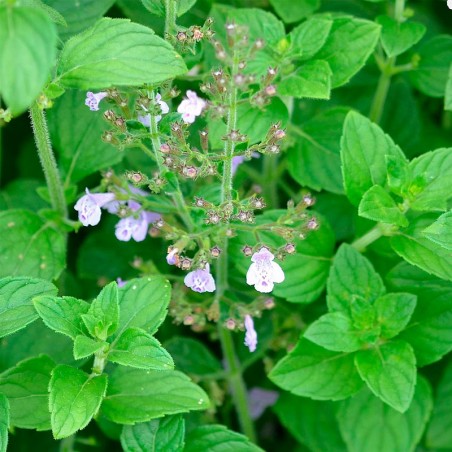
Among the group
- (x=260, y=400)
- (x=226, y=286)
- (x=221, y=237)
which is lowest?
(x=260, y=400)

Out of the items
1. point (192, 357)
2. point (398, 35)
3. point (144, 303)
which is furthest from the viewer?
point (192, 357)

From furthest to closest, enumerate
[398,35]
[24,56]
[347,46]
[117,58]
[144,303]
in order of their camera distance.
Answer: [398,35] < [347,46] < [144,303] < [117,58] < [24,56]

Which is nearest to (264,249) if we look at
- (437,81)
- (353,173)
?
(353,173)

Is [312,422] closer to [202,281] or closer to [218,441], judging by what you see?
[218,441]

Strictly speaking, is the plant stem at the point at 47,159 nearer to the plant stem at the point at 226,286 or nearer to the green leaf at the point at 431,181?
the plant stem at the point at 226,286

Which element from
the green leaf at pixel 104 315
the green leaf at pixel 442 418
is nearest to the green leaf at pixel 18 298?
the green leaf at pixel 104 315

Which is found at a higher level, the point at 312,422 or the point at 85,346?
the point at 85,346

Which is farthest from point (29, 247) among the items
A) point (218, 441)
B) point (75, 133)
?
point (218, 441)
